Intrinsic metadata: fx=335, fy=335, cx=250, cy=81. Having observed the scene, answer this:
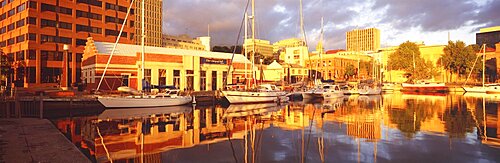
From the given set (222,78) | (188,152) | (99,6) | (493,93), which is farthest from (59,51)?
(493,93)

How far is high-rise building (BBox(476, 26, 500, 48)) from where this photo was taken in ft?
511

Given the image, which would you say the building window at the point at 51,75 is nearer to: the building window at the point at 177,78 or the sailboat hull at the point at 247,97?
the building window at the point at 177,78

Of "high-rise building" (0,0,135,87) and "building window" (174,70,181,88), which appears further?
"high-rise building" (0,0,135,87)

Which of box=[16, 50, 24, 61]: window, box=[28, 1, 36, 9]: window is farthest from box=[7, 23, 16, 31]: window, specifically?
box=[28, 1, 36, 9]: window

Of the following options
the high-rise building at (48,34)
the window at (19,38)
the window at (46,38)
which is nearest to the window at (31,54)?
the high-rise building at (48,34)

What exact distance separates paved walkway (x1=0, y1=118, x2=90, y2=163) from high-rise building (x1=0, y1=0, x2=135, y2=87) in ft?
176

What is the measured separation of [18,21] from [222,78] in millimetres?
48627

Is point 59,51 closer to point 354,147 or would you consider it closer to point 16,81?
point 16,81

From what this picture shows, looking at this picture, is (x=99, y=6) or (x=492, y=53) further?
(x=492, y=53)

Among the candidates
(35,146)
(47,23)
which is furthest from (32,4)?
(35,146)

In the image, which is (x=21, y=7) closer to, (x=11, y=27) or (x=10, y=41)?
(x=11, y=27)

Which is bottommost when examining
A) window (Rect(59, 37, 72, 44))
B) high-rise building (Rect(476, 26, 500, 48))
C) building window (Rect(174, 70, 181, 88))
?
building window (Rect(174, 70, 181, 88))

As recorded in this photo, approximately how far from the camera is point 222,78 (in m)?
62.5

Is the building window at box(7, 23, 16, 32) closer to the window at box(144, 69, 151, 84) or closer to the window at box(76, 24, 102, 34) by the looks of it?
the window at box(76, 24, 102, 34)
